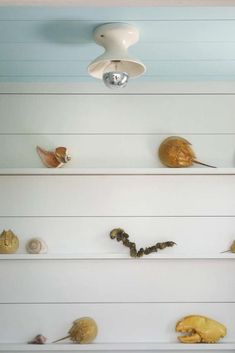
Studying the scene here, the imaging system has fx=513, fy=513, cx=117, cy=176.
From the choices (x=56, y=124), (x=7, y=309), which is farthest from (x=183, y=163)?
(x=7, y=309)

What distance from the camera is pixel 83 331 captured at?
2.02 m

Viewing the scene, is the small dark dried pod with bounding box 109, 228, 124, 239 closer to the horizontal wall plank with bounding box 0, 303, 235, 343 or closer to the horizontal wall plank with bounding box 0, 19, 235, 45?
the horizontal wall plank with bounding box 0, 303, 235, 343

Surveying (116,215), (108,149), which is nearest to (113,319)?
(116,215)

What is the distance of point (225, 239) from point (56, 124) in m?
0.86

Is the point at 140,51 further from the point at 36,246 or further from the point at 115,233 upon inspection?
the point at 36,246

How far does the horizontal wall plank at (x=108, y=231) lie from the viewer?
214cm

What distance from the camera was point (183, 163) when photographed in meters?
2.09

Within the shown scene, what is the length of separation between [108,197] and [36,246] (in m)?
0.36

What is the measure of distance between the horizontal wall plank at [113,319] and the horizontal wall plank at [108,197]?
39 centimetres

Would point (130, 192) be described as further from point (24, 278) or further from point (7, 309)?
point (7, 309)

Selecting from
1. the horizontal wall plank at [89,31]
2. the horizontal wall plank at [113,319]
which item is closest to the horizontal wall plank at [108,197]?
the horizontal wall plank at [113,319]

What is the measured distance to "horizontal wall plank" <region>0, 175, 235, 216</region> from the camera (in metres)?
2.15

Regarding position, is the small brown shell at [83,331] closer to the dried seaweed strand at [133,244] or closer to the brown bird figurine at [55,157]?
the dried seaweed strand at [133,244]

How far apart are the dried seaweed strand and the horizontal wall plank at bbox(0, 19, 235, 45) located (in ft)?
2.63
